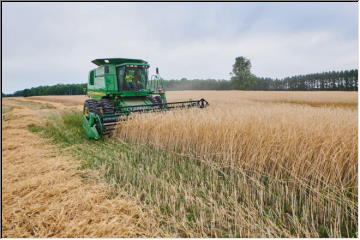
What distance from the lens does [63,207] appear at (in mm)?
2098

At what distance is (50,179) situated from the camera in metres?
2.80

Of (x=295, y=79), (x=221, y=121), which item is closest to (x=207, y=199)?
(x=221, y=121)

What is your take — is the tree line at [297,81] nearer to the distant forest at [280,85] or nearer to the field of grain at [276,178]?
the distant forest at [280,85]

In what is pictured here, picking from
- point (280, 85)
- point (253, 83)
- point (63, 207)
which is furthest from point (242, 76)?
point (63, 207)

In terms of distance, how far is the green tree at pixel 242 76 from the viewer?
5156 cm

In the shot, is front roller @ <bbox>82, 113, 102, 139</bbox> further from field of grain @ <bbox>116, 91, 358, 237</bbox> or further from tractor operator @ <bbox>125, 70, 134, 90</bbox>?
tractor operator @ <bbox>125, 70, 134, 90</bbox>

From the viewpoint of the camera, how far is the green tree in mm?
51562

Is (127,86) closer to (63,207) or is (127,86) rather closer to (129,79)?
(129,79)

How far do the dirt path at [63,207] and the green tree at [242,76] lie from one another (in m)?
52.2

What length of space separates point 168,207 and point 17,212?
1521 mm

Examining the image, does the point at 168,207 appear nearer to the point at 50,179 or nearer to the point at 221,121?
the point at 50,179

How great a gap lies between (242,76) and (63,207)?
54392mm

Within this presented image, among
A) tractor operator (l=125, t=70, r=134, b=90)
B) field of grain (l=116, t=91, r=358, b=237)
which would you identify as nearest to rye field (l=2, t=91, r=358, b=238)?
field of grain (l=116, t=91, r=358, b=237)

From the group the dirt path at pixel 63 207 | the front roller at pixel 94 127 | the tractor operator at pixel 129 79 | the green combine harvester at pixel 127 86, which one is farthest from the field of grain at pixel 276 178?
the tractor operator at pixel 129 79
